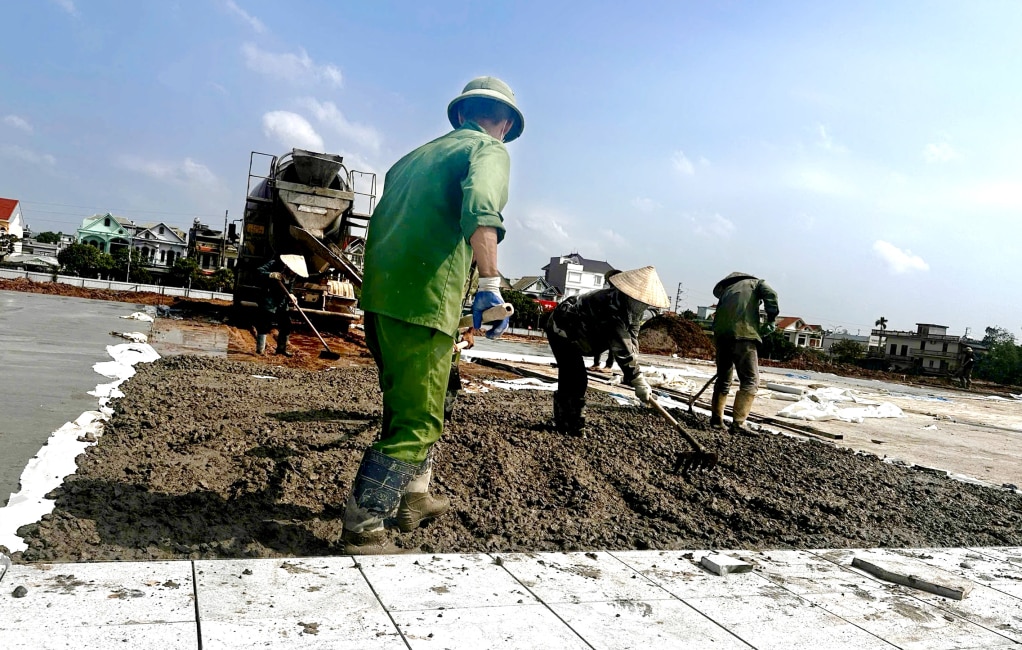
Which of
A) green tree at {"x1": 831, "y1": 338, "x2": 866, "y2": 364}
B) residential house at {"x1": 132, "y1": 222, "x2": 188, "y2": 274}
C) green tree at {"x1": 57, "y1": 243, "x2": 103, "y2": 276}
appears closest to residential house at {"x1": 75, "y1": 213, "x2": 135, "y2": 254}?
residential house at {"x1": 132, "y1": 222, "x2": 188, "y2": 274}

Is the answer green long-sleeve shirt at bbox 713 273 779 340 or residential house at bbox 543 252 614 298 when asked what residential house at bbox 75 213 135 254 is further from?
green long-sleeve shirt at bbox 713 273 779 340

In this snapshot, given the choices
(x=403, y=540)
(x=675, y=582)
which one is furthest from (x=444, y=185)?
(x=675, y=582)

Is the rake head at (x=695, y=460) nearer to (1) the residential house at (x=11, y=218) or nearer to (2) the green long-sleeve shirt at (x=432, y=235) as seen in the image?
(2) the green long-sleeve shirt at (x=432, y=235)

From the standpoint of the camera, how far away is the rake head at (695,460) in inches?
166

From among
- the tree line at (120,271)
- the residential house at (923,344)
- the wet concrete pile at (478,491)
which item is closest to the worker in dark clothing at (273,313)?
the wet concrete pile at (478,491)

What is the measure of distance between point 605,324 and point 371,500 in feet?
9.11

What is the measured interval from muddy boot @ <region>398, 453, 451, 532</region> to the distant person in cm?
427

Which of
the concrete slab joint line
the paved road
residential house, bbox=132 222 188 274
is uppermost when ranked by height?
residential house, bbox=132 222 188 274

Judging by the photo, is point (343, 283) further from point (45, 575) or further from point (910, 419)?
point (45, 575)

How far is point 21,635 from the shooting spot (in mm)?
1638

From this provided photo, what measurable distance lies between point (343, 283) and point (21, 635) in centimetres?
1275

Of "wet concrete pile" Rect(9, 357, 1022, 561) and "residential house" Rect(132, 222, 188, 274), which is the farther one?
"residential house" Rect(132, 222, 188, 274)

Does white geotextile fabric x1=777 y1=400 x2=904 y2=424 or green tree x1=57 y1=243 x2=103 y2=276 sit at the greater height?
green tree x1=57 y1=243 x2=103 y2=276

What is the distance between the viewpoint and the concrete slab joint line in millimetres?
2537
